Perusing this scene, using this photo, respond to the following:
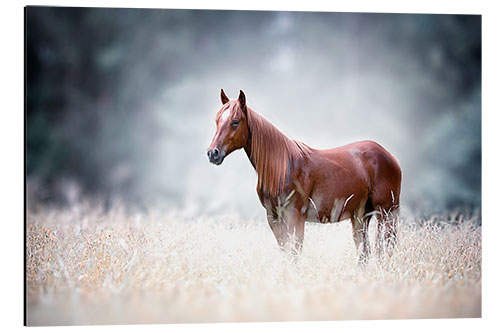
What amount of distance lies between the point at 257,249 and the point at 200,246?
0.52 meters

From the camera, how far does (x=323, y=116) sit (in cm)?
621

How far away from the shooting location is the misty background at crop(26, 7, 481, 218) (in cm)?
450

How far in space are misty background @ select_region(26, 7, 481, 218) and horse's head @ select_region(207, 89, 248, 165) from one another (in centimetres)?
35

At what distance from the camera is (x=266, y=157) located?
13.4ft

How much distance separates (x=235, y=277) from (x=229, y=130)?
118cm

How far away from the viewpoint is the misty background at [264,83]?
14.8 ft

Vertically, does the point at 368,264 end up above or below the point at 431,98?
below

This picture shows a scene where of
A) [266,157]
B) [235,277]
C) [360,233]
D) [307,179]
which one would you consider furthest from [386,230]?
[235,277]

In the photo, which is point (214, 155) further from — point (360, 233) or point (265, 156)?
point (360, 233)

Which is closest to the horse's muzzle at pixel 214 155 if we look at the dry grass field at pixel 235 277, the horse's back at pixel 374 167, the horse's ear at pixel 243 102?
the horse's ear at pixel 243 102

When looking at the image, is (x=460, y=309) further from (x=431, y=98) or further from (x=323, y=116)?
(x=323, y=116)

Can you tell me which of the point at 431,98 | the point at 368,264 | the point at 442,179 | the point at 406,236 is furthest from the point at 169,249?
the point at 442,179

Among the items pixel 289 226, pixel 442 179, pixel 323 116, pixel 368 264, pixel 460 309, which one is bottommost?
pixel 460 309

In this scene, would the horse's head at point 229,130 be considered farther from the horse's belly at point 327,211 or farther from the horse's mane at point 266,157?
the horse's belly at point 327,211
